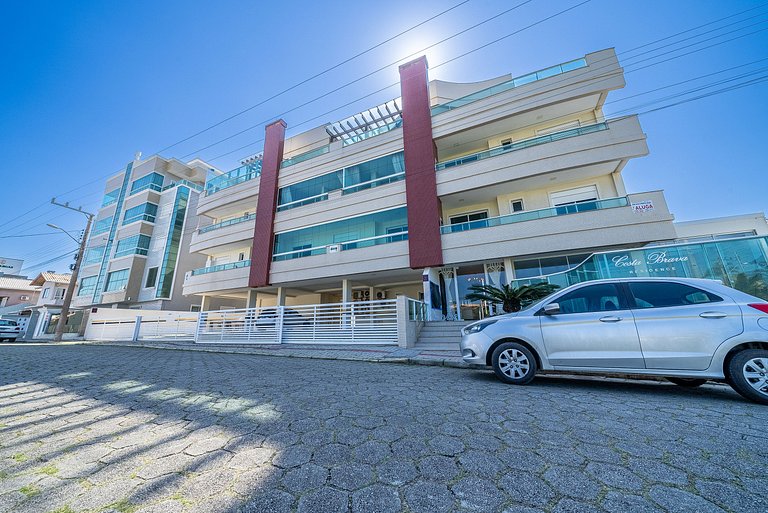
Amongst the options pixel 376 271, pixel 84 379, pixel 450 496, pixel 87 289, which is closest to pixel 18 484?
pixel 450 496

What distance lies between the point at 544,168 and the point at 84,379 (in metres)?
16.1

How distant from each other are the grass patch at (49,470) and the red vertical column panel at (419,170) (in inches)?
501

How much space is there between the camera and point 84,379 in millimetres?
5129

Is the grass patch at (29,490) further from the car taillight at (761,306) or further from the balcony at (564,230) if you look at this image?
the balcony at (564,230)

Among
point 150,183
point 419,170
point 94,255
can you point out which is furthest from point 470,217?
point 94,255

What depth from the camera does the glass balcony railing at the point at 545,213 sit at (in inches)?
462

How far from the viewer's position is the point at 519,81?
14.4m

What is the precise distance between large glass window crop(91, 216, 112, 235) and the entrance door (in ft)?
143

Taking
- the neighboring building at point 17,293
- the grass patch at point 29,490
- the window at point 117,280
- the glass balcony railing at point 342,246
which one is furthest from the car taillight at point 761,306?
→ the neighboring building at point 17,293

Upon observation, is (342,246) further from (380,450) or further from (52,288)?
(52,288)

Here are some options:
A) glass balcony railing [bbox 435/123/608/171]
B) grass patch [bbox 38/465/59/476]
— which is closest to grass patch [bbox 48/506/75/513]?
grass patch [bbox 38/465/59/476]

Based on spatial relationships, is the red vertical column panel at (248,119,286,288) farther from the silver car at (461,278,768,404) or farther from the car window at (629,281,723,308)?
the car window at (629,281,723,308)

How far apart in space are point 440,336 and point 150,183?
35244 mm

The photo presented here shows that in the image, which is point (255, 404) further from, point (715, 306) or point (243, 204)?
point (243, 204)
